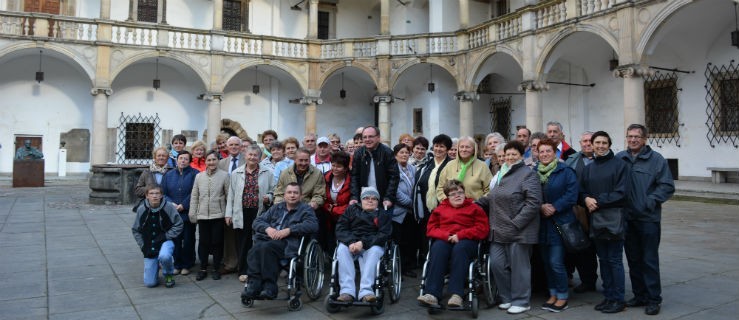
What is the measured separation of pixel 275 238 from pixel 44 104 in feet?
62.7

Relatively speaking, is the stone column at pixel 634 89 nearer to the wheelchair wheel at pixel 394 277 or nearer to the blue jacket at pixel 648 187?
the blue jacket at pixel 648 187

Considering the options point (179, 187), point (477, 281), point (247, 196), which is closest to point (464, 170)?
point (477, 281)

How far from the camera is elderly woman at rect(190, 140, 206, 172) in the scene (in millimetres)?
6798

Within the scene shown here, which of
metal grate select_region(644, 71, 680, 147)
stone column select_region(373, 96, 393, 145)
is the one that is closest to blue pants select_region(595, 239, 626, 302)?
metal grate select_region(644, 71, 680, 147)

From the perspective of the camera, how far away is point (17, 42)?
17.0 metres

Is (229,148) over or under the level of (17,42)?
→ under

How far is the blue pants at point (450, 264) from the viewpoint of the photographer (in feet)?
15.0

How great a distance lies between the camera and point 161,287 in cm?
558

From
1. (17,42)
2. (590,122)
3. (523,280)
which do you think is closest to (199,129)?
(17,42)

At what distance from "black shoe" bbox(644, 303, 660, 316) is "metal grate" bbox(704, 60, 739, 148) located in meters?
12.2

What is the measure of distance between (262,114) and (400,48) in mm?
7428

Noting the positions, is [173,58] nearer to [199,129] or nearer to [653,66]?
[199,129]

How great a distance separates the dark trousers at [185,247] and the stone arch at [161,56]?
14.3 metres

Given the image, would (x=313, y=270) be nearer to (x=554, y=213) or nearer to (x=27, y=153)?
(x=554, y=213)
